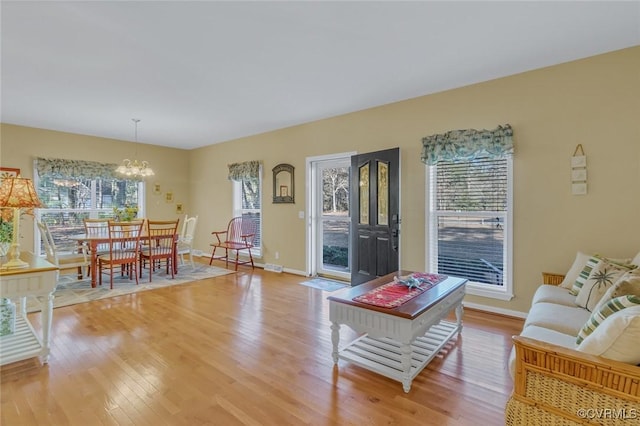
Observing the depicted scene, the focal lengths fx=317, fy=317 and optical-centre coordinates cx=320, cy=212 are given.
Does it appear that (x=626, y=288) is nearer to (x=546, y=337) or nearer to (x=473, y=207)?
(x=546, y=337)

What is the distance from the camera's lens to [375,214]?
438cm

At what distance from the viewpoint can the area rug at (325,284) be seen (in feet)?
15.2

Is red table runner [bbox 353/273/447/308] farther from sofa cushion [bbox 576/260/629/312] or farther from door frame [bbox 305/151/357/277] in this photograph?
door frame [bbox 305/151/357/277]

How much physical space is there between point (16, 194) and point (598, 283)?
167 inches

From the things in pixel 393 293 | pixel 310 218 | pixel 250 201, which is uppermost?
pixel 250 201

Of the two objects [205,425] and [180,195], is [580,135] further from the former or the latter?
[180,195]

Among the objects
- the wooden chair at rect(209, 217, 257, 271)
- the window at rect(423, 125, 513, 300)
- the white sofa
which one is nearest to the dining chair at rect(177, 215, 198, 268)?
the wooden chair at rect(209, 217, 257, 271)

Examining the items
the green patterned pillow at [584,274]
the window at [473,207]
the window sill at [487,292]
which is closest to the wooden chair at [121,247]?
the window at [473,207]

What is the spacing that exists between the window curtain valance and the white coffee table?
19.4ft

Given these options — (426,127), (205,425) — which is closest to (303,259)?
(426,127)

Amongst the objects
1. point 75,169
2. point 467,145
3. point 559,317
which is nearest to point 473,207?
point 467,145

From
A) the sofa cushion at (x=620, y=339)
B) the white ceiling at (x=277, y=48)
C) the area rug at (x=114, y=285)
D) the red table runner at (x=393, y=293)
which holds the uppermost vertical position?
the white ceiling at (x=277, y=48)

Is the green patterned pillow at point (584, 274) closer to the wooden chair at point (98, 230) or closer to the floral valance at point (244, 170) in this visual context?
the floral valance at point (244, 170)

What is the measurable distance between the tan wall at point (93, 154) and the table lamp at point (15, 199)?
4.07 meters
